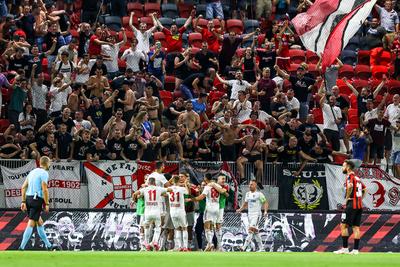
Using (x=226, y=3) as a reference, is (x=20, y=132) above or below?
below

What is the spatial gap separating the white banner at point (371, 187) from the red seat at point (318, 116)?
2.76m

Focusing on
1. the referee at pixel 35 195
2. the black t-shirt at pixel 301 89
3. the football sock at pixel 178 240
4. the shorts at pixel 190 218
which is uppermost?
the black t-shirt at pixel 301 89

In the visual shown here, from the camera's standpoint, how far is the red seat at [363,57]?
130ft

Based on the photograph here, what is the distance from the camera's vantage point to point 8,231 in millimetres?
31516

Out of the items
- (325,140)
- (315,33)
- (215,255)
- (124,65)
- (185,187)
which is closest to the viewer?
(315,33)

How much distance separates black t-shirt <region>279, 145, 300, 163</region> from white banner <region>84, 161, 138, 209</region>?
12.7 ft

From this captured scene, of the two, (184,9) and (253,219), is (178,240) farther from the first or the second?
(184,9)

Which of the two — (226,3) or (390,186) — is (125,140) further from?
(226,3)

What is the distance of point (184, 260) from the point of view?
2484 centimetres

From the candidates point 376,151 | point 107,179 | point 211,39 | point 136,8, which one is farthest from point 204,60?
point 107,179

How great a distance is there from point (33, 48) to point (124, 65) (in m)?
3.16

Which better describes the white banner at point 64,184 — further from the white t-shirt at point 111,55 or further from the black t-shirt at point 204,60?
the black t-shirt at point 204,60

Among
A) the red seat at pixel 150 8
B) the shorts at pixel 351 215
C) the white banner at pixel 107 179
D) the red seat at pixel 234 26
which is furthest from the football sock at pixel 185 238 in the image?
the red seat at pixel 150 8

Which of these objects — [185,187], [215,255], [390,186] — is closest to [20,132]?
[185,187]
